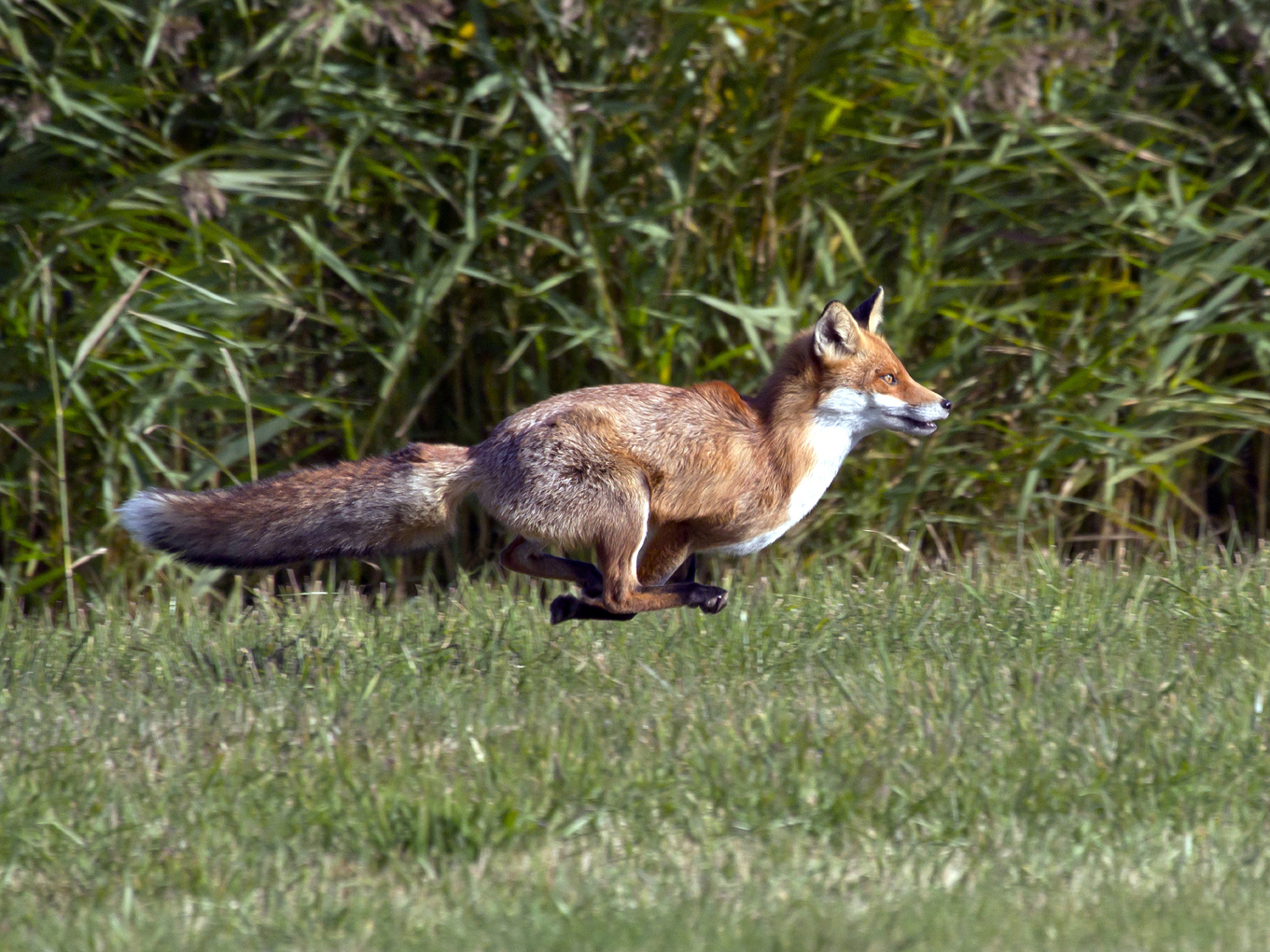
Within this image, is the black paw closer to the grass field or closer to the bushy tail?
the grass field

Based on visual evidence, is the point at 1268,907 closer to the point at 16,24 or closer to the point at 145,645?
the point at 145,645

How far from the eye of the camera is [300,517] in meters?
4.38

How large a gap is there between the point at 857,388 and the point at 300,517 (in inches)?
69.7

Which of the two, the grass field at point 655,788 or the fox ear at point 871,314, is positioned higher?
the fox ear at point 871,314

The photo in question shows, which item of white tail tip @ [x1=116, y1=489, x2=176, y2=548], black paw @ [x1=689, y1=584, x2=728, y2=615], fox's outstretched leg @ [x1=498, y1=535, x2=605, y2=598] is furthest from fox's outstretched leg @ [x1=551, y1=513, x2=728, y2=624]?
white tail tip @ [x1=116, y1=489, x2=176, y2=548]

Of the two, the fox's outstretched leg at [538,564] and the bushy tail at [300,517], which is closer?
the bushy tail at [300,517]

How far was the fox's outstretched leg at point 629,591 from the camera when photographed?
4.36 meters

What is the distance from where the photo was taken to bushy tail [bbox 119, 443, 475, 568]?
4.35 metres

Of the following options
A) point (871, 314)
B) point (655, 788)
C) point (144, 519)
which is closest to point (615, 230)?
point (871, 314)

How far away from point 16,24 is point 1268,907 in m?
5.51

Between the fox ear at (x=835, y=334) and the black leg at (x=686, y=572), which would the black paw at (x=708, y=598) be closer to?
the black leg at (x=686, y=572)

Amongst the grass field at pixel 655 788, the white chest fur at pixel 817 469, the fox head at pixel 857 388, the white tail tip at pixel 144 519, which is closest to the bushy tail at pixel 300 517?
the white tail tip at pixel 144 519

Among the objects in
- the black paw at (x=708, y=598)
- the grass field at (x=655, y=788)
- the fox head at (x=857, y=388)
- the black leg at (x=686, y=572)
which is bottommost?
the grass field at (x=655, y=788)

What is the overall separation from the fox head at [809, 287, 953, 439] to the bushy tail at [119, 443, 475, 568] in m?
1.16
